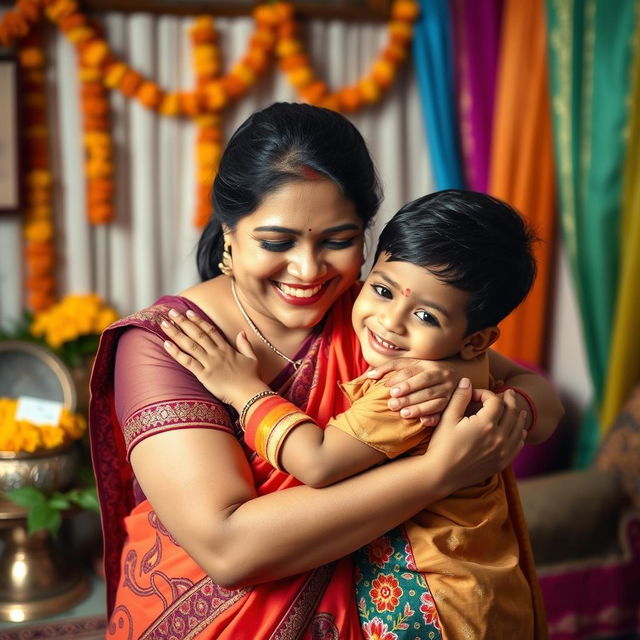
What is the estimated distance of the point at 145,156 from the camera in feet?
12.3

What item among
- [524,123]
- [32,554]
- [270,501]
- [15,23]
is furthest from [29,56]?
[270,501]

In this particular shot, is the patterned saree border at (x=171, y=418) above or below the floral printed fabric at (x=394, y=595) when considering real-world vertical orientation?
above

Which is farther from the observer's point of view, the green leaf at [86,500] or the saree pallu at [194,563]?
the green leaf at [86,500]

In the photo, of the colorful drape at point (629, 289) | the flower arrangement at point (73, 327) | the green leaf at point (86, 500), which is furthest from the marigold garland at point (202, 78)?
the green leaf at point (86, 500)

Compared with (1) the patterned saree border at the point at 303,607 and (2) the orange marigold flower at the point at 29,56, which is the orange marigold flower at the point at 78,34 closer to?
(2) the orange marigold flower at the point at 29,56

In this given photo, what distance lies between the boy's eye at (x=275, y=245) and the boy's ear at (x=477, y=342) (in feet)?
1.21

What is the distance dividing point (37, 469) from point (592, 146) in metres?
2.57

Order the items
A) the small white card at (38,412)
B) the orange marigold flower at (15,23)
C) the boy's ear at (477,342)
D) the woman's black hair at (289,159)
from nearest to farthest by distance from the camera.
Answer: the woman's black hair at (289,159)
the boy's ear at (477,342)
the small white card at (38,412)
the orange marigold flower at (15,23)

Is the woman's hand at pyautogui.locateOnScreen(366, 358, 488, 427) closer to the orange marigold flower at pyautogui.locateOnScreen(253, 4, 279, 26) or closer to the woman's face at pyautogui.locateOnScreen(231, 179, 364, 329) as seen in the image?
the woman's face at pyautogui.locateOnScreen(231, 179, 364, 329)

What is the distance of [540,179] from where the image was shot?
3895 millimetres

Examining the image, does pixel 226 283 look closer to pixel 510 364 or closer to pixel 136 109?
pixel 510 364

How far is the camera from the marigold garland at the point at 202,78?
11.6 feet

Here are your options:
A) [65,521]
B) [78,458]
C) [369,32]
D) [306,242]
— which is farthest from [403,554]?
[369,32]

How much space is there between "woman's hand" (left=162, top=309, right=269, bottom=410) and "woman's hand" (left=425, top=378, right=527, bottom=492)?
1.02ft
